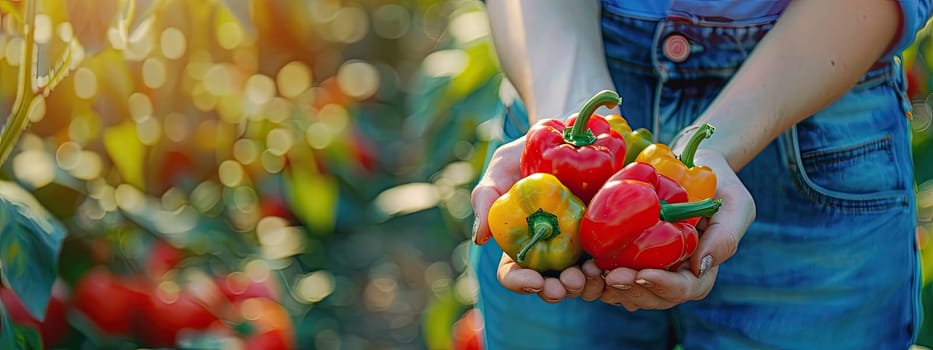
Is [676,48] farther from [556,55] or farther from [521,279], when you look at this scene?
[521,279]

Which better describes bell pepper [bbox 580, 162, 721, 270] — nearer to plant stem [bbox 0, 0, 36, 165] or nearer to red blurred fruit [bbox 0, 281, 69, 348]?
plant stem [bbox 0, 0, 36, 165]

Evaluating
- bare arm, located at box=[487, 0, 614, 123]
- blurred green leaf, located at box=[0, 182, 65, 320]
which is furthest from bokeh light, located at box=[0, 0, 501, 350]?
bare arm, located at box=[487, 0, 614, 123]

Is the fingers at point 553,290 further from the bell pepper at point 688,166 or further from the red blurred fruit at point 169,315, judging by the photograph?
the red blurred fruit at point 169,315

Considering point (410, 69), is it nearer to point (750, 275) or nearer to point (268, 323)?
point (268, 323)

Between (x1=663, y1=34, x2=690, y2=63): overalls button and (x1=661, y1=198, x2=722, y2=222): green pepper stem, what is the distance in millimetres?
124

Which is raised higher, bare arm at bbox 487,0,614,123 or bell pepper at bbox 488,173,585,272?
bare arm at bbox 487,0,614,123

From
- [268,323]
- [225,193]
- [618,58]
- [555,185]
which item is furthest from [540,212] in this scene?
[225,193]

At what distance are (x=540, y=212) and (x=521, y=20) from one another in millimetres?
187

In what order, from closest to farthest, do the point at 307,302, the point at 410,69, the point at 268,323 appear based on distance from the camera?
the point at 268,323
the point at 307,302
the point at 410,69

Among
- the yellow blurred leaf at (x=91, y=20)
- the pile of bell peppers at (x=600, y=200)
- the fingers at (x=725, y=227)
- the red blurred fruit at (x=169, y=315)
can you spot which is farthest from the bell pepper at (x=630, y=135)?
the red blurred fruit at (x=169, y=315)

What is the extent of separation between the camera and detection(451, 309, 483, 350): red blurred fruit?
1.73 m

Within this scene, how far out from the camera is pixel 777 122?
3.63 ft

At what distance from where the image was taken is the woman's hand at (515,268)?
104 cm

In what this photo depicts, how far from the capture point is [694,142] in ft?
3.59
